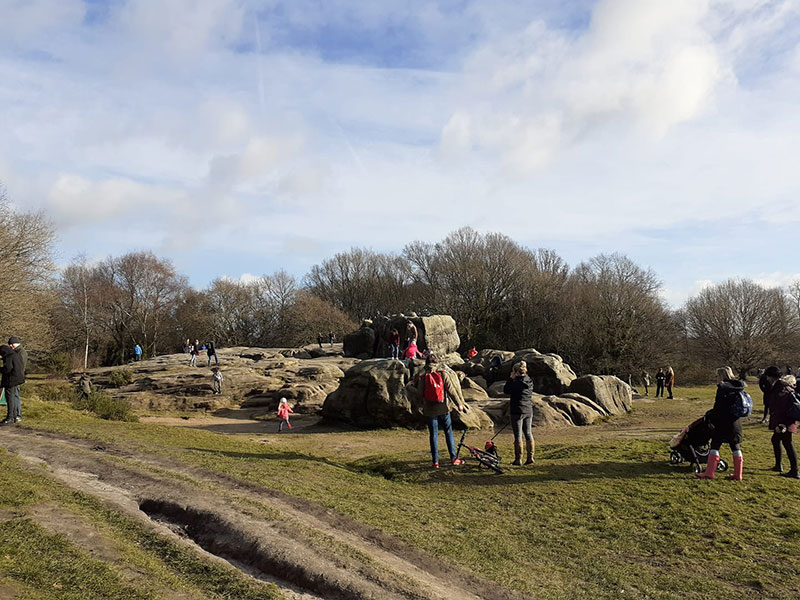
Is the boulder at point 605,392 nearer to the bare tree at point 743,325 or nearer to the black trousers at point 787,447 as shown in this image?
the black trousers at point 787,447

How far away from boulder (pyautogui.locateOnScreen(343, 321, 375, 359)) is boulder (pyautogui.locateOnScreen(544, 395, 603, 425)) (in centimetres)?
2338

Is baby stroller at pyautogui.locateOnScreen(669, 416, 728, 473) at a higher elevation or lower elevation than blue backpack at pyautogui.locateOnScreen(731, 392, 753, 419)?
lower

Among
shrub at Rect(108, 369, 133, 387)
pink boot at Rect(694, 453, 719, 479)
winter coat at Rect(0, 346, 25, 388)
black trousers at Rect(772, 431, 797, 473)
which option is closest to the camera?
pink boot at Rect(694, 453, 719, 479)

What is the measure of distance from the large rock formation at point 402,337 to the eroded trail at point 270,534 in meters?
32.3

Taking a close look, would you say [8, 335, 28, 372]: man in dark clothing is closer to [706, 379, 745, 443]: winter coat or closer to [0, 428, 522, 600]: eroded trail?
[0, 428, 522, 600]: eroded trail

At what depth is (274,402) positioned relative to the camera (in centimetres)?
2466

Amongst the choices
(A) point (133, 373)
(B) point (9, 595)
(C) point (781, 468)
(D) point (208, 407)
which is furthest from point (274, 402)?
(B) point (9, 595)

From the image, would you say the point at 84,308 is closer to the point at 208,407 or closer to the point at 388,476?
the point at 208,407

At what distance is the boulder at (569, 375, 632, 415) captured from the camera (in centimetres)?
2275

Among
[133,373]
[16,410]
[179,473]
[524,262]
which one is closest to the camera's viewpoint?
[179,473]

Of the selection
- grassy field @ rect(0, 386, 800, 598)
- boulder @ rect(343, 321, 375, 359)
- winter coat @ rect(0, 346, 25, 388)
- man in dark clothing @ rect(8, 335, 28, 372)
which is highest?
boulder @ rect(343, 321, 375, 359)

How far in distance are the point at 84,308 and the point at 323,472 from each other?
5652cm

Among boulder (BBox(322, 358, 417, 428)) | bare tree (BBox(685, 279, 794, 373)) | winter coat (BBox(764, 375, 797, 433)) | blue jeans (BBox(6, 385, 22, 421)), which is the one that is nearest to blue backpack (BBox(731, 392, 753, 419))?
winter coat (BBox(764, 375, 797, 433))

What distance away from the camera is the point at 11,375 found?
40.4 feet
